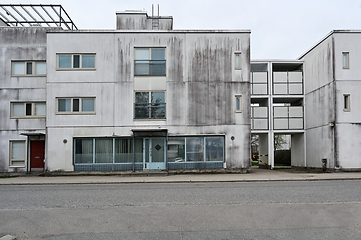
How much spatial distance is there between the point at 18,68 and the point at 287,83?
20.3 metres

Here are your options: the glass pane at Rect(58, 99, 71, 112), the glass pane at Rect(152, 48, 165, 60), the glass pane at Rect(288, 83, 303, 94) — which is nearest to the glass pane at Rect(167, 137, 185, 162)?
the glass pane at Rect(152, 48, 165, 60)

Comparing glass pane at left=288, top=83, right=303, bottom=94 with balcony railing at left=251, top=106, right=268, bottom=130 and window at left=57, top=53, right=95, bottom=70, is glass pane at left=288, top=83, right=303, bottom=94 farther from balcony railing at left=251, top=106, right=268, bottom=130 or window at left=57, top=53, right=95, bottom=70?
window at left=57, top=53, right=95, bottom=70

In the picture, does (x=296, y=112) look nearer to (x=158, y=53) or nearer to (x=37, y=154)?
(x=158, y=53)

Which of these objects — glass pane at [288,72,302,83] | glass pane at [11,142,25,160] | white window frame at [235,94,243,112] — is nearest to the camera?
white window frame at [235,94,243,112]

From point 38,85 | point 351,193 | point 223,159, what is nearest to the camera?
point 351,193

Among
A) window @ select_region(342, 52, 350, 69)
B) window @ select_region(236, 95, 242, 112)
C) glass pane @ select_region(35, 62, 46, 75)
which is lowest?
window @ select_region(236, 95, 242, 112)

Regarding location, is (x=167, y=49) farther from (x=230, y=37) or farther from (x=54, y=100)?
(x=54, y=100)

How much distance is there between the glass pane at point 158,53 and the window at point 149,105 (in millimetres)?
2300

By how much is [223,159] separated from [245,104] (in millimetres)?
3701

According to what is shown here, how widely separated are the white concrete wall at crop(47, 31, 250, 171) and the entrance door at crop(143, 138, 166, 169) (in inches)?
36.9

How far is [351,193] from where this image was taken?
12523mm

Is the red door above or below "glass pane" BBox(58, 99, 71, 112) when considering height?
below

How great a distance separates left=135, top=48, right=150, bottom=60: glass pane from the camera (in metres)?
23.4

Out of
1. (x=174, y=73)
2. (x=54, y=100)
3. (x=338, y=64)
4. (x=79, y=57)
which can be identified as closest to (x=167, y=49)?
(x=174, y=73)
